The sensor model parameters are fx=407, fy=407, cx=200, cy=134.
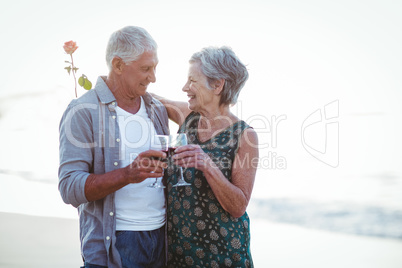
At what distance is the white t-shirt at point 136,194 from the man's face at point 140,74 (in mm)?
148

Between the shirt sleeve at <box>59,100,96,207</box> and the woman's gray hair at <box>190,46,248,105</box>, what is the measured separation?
29.2 inches

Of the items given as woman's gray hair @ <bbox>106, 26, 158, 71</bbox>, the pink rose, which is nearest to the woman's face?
woman's gray hair @ <bbox>106, 26, 158, 71</bbox>

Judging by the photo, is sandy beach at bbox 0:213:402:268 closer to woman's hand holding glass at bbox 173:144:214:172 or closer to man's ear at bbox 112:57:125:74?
woman's hand holding glass at bbox 173:144:214:172

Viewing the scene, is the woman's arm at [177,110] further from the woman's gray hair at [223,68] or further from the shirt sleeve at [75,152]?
the shirt sleeve at [75,152]

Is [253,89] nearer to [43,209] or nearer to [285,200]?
[285,200]

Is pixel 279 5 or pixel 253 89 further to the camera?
pixel 279 5

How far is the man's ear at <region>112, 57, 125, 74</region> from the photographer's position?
2.39 meters

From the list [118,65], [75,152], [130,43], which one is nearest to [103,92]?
[118,65]

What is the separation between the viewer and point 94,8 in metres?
7.82

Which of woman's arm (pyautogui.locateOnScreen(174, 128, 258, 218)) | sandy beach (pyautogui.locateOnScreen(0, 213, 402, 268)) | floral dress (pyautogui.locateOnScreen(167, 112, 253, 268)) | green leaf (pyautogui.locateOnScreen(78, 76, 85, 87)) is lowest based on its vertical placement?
sandy beach (pyautogui.locateOnScreen(0, 213, 402, 268))

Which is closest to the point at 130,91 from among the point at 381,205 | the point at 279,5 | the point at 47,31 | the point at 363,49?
the point at 47,31

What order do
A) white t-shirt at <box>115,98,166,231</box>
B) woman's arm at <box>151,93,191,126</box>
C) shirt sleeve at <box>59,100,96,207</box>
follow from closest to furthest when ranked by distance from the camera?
shirt sleeve at <box>59,100,96,207</box>
white t-shirt at <box>115,98,166,231</box>
woman's arm at <box>151,93,191,126</box>

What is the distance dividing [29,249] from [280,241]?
474 centimetres

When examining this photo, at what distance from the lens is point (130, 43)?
7.68ft
